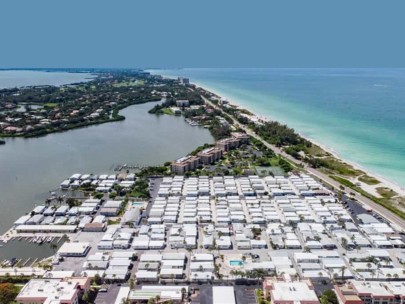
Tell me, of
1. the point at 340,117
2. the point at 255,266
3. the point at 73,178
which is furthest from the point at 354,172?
the point at 340,117

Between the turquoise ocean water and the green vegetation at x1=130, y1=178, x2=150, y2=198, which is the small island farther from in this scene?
the green vegetation at x1=130, y1=178, x2=150, y2=198

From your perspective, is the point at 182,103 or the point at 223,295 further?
the point at 182,103

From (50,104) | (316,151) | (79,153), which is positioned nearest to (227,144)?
(316,151)

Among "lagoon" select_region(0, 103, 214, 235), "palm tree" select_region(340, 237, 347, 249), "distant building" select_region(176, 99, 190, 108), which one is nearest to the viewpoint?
"palm tree" select_region(340, 237, 347, 249)

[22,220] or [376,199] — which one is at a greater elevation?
[376,199]

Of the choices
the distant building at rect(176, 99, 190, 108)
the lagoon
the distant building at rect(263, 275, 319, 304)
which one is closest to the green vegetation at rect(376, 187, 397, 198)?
the distant building at rect(263, 275, 319, 304)

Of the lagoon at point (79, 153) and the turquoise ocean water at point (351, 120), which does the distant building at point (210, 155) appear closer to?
the lagoon at point (79, 153)

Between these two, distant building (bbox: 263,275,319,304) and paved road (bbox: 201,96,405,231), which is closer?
distant building (bbox: 263,275,319,304)

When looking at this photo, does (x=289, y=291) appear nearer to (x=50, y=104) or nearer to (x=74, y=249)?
(x=74, y=249)

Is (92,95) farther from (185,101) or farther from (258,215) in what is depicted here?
(258,215)
